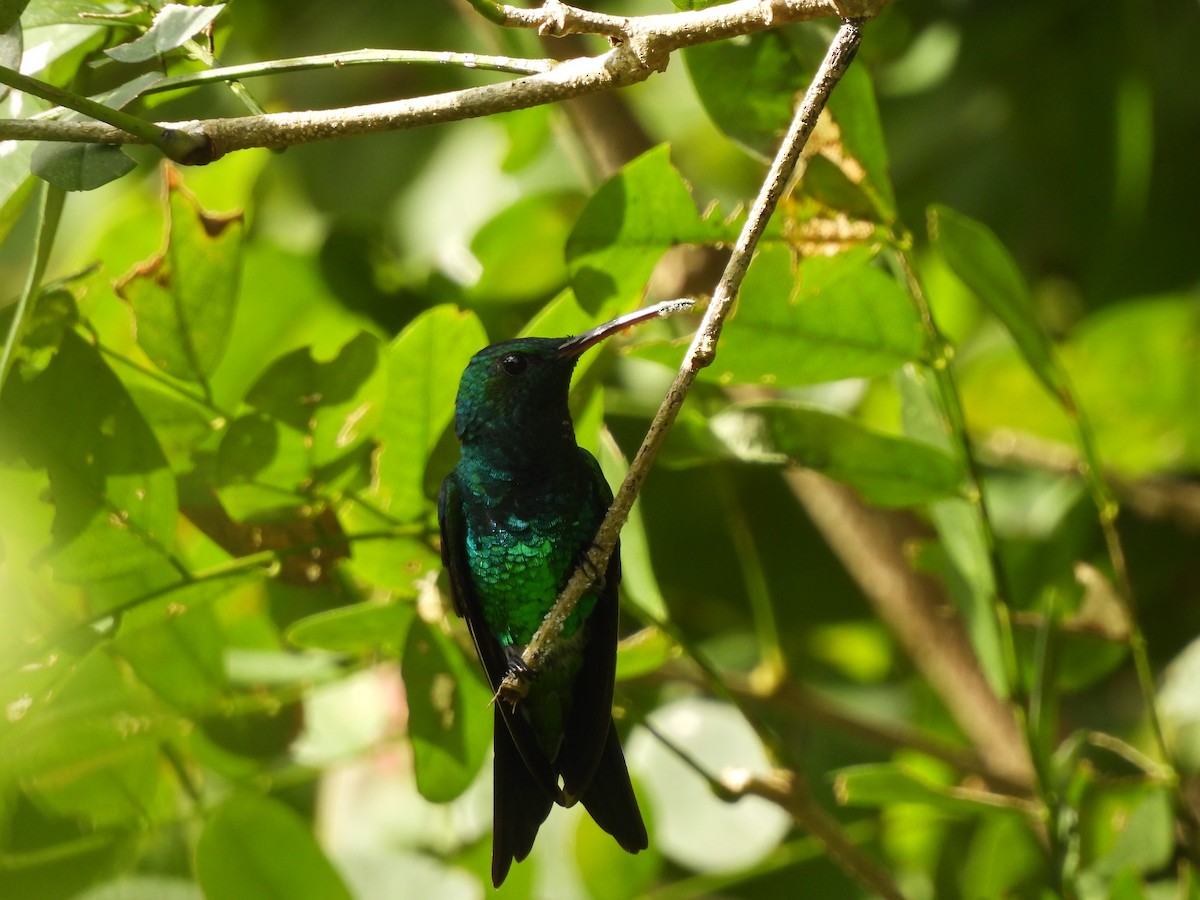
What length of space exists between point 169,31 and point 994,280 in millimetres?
1113

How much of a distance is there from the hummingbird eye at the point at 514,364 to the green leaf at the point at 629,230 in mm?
222

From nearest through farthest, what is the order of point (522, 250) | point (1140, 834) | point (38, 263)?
point (38, 263) < point (1140, 834) < point (522, 250)

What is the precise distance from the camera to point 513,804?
1.96 meters

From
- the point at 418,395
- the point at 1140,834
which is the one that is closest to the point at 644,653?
the point at 418,395

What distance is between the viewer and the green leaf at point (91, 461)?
1.73 m

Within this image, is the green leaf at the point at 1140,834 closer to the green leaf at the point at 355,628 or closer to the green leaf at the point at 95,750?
the green leaf at the point at 355,628

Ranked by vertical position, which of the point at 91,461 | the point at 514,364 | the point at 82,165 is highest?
the point at 82,165

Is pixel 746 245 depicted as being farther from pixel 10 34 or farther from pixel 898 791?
pixel 898 791

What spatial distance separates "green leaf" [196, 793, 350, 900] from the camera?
2.02 metres

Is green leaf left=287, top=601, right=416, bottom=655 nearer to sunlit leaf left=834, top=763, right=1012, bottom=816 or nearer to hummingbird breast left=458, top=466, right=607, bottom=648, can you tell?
hummingbird breast left=458, top=466, right=607, bottom=648

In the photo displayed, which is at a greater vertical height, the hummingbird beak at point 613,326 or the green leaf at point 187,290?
the green leaf at point 187,290

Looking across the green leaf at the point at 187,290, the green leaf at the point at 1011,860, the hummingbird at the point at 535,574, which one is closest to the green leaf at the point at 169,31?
the green leaf at the point at 187,290

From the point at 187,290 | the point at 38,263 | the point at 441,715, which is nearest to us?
the point at 38,263

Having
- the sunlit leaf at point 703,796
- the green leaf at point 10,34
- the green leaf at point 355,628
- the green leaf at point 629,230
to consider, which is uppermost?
the green leaf at point 10,34
